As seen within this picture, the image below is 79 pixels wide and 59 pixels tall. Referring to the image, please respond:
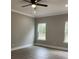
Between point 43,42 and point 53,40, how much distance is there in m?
1.06

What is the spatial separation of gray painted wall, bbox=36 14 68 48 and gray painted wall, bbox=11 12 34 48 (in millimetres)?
1299

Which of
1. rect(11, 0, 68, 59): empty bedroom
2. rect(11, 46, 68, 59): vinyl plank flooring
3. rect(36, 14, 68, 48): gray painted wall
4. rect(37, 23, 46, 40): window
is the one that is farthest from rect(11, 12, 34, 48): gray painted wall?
rect(36, 14, 68, 48): gray painted wall

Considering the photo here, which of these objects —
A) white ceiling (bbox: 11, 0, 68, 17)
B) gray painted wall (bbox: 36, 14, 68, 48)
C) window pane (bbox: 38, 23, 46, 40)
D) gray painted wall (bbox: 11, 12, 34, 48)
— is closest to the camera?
white ceiling (bbox: 11, 0, 68, 17)

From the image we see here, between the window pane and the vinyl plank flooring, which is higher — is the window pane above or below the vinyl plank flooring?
above

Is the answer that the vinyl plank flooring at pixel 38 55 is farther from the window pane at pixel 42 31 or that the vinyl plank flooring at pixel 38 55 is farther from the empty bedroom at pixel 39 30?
the window pane at pixel 42 31

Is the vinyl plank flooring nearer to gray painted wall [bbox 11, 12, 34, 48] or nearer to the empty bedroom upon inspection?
the empty bedroom

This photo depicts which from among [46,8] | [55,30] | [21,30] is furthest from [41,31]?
[46,8]

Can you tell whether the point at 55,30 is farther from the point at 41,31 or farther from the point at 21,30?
the point at 21,30

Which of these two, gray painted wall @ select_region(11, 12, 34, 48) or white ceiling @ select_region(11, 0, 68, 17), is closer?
white ceiling @ select_region(11, 0, 68, 17)

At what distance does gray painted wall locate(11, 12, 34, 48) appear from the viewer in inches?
231
